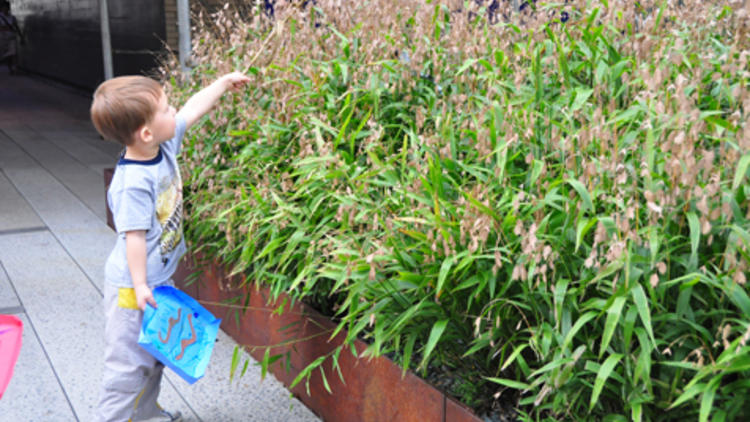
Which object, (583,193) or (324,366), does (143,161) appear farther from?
(583,193)

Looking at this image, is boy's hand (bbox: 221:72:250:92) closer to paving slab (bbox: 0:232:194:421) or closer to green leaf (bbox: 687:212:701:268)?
paving slab (bbox: 0:232:194:421)

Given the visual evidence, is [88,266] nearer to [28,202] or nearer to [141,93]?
[28,202]

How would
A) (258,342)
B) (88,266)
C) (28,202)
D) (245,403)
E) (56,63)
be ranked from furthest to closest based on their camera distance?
1. (56,63)
2. (28,202)
3. (88,266)
4. (258,342)
5. (245,403)

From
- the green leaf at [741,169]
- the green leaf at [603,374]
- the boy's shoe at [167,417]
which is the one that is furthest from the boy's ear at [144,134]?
the green leaf at [741,169]

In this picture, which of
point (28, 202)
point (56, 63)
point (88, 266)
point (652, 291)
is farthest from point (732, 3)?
point (56, 63)

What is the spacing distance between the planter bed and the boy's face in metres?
0.67

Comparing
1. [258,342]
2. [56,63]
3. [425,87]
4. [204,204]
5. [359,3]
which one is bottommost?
[56,63]

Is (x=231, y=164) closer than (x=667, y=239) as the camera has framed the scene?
No

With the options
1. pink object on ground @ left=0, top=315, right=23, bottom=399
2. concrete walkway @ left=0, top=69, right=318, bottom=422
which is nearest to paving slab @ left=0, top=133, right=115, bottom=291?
concrete walkway @ left=0, top=69, right=318, bottom=422

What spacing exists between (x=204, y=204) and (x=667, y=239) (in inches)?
87.0

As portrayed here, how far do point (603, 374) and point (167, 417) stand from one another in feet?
5.86

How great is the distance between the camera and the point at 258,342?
319 cm

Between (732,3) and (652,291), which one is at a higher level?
(732,3)

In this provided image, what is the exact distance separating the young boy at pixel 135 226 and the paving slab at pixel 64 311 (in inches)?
14.4
